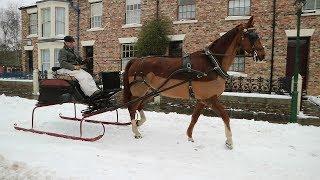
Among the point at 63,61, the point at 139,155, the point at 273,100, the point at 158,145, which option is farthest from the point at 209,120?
the point at 273,100

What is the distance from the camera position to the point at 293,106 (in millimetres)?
9398

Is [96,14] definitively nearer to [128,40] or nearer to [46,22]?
[128,40]

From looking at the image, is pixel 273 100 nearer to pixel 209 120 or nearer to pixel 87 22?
pixel 209 120

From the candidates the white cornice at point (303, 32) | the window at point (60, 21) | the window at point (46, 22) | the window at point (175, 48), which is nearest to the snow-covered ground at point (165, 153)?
the white cornice at point (303, 32)

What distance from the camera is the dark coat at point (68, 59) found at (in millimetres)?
6833

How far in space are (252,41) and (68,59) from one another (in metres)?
A: 4.10

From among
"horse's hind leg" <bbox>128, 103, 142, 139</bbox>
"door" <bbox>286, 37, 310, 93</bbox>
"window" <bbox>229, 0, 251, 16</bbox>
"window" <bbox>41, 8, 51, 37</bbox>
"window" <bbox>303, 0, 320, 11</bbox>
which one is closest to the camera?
"horse's hind leg" <bbox>128, 103, 142, 139</bbox>

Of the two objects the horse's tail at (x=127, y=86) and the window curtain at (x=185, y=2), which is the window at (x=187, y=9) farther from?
the horse's tail at (x=127, y=86)

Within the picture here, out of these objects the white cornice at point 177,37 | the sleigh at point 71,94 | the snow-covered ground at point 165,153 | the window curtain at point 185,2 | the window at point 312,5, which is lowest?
the snow-covered ground at point 165,153

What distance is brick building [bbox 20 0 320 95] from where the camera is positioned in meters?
15.8

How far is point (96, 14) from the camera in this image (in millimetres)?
22547

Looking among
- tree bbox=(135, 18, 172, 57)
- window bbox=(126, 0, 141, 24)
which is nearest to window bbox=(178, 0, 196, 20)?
tree bbox=(135, 18, 172, 57)

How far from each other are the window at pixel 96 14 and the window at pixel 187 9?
262 inches

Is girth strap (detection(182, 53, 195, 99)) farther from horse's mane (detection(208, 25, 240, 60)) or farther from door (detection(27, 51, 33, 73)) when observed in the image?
door (detection(27, 51, 33, 73))
